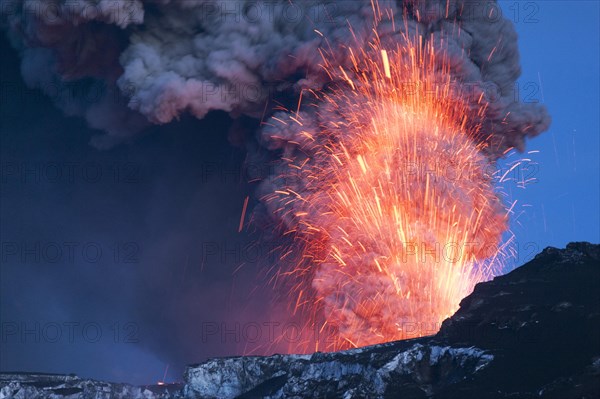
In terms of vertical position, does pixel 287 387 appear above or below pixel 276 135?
below

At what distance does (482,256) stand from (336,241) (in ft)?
17.3

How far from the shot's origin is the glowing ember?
1128 inches

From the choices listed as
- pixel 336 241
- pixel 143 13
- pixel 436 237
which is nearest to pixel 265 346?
pixel 336 241

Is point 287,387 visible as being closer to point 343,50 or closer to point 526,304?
point 526,304

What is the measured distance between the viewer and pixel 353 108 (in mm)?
32281

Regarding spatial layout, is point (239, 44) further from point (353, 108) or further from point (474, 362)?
point (474, 362)

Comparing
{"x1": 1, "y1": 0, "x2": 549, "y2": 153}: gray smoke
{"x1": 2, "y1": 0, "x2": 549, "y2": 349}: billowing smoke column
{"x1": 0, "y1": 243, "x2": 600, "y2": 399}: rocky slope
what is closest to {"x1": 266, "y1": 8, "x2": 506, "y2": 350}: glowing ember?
{"x1": 2, "y1": 0, "x2": 549, "y2": 349}: billowing smoke column

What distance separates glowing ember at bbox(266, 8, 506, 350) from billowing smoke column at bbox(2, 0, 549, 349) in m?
0.05

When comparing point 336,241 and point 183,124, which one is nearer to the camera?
point 336,241

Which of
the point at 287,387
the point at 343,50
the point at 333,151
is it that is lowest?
the point at 287,387

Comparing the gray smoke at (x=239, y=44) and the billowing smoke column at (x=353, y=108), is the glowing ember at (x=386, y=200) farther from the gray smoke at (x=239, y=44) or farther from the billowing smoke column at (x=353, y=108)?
the gray smoke at (x=239, y=44)

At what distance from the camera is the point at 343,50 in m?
32.2

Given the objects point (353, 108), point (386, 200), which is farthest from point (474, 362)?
point (353, 108)

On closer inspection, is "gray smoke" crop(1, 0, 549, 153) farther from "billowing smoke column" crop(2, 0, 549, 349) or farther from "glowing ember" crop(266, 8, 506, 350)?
"glowing ember" crop(266, 8, 506, 350)
